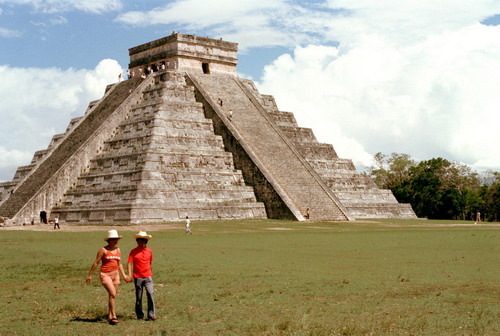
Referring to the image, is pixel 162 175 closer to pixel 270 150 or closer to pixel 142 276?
pixel 270 150

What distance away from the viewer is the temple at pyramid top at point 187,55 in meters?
46.0

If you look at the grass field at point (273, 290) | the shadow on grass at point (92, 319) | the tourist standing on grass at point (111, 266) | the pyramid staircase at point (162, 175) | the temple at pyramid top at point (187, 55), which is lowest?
the shadow on grass at point (92, 319)

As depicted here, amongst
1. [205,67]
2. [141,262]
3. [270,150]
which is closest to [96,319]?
[141,262]

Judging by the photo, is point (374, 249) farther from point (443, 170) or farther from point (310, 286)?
point (443, 170)

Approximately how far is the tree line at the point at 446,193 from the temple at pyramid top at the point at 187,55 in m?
20.7

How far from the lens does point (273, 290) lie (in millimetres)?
13078

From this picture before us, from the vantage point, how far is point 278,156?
41188 mm

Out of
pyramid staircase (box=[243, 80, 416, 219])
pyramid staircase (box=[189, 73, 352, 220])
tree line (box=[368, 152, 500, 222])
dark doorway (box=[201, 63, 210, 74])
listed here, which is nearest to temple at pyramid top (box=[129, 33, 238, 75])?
dark doorway (box=[201, 63, 210, 74])

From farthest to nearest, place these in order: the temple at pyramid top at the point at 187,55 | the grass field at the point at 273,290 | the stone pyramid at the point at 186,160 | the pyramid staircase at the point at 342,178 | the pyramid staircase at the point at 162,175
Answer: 1. the temple at pyramid top at the point at 187,55
2. the pyramid staircase at the point at 342,178
3. the stone pyramid at the point at 186,160
4. the pyramid staircase at the point at 162,175
5. the grass field at the point at 273,290

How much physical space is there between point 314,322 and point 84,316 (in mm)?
3545

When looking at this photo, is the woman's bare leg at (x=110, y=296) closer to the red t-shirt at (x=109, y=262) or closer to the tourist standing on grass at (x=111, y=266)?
the tourist standing on grass at (x=111, y=266)

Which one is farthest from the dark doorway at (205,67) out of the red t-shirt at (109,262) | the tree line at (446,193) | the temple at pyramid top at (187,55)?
the red t-shirt at (109,262)

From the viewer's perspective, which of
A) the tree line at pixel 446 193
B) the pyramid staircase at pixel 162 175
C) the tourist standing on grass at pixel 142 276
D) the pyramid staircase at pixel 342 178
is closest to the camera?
the tourist standing on grass at pixel 142 276

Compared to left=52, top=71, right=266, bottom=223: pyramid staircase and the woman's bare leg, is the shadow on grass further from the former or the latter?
left=52, top=71, right=266, bottom=223: pyramid staircase
